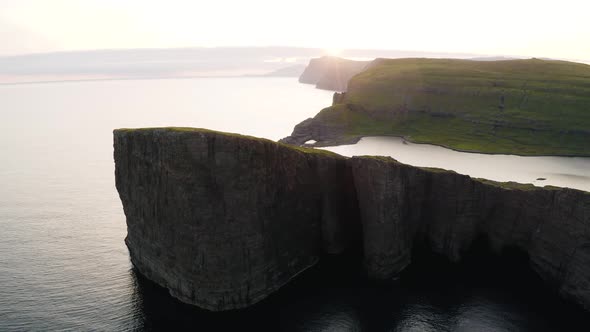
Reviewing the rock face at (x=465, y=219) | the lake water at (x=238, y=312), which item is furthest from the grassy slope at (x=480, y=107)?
the lake water at (x=238, y=312)

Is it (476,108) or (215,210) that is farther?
(476,108)

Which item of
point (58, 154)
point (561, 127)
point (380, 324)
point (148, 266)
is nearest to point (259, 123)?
point (58, 154)

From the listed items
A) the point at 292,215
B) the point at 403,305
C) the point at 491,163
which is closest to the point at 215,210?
the point at 292,215

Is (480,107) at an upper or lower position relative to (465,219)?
upper

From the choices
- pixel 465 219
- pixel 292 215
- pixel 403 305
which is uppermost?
pixel 292 215

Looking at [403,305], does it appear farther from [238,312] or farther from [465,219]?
[238,312]

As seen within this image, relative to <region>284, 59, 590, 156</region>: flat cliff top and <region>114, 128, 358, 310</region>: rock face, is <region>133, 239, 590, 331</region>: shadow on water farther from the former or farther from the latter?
<region>284, 59, 590, 156</region>: flat cliff top

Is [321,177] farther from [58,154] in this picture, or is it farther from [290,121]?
[290,121]

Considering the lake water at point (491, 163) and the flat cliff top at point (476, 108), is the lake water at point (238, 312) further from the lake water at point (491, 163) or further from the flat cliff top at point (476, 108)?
the flat cliff top at point (476, 108)
